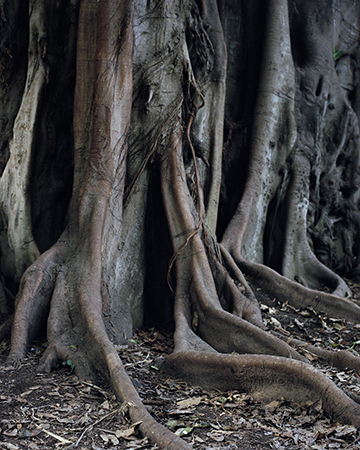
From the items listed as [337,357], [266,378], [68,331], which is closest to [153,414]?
[266,378]

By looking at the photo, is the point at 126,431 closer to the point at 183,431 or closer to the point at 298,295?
the point at 183,431

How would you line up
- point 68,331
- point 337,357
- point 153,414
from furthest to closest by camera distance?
point 337,357 → point 68,331 → point 153,414

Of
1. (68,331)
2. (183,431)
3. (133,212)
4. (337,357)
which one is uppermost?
(133,212)

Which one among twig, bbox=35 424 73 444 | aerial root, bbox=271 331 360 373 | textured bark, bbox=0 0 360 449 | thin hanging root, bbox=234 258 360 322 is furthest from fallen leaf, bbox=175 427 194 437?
thin hanging root, bbox=234 258 360 322

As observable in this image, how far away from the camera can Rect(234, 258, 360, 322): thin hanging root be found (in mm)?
4934

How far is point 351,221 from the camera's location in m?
8.33

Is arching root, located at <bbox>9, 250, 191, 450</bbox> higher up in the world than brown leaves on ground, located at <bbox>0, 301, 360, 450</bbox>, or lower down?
higher up

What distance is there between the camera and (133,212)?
456 centimetres

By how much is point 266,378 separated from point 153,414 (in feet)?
2.73

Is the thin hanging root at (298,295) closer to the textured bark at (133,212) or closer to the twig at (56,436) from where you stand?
the textured bark at (133,212)

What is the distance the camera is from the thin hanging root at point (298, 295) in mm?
4934

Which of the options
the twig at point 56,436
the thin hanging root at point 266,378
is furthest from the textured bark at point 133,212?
the twig at point 56,436

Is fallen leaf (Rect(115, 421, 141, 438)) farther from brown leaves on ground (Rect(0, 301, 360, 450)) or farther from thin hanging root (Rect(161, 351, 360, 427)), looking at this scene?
thin hanging root (Rect(161, 351, 360, 427))

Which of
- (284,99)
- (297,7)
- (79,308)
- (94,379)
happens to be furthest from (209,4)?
(94,379)
